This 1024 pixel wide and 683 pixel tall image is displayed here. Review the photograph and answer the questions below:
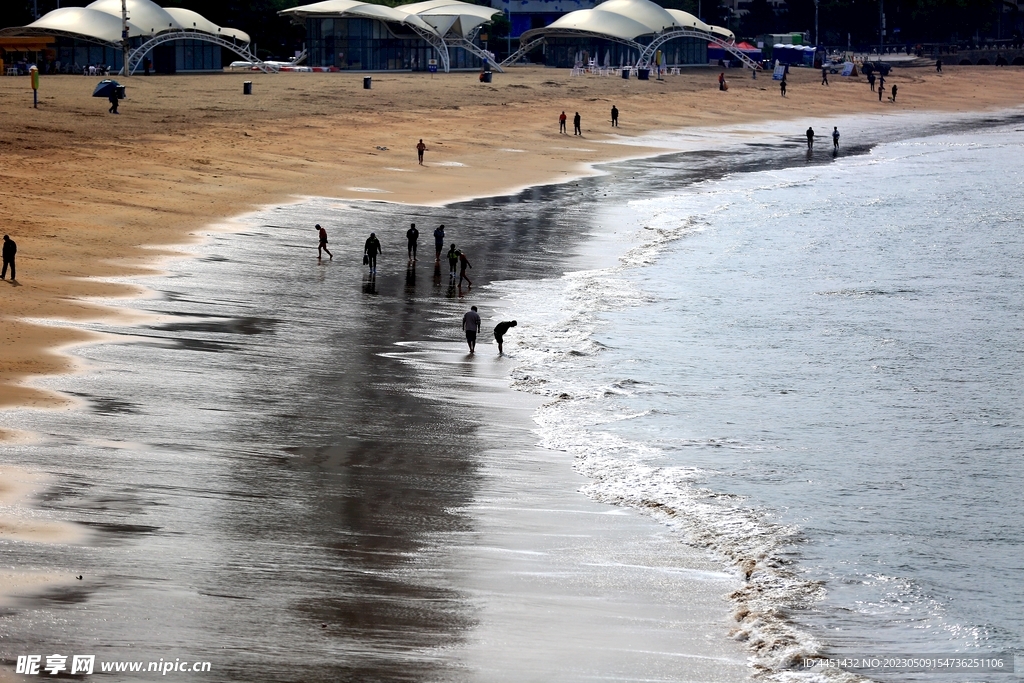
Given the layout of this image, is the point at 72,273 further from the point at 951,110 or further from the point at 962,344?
the point at 951,110

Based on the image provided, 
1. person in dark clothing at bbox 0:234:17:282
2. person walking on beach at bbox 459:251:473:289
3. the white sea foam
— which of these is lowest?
the white sea foam

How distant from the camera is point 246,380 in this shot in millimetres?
24609

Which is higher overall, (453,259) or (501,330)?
(453,259)

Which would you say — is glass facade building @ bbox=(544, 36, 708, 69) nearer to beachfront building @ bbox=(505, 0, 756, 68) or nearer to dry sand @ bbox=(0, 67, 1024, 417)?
beachfront building @ bbox=(505, 0, 756, 68)

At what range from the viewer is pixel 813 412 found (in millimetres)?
24859

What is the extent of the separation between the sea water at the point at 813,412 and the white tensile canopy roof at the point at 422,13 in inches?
2411

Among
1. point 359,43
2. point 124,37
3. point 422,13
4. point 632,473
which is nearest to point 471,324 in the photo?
point 632,473

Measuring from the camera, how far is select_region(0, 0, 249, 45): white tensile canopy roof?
9250cm

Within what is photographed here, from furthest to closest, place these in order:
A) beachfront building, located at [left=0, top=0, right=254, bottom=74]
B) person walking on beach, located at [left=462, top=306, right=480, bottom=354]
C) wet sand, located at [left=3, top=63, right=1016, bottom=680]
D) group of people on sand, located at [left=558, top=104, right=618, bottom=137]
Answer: beachfront building, located at [left=0, top=0, right=254, bottom=74]
group of people on sand, located at [left=558, top=104, right=618, bottom=137]
person walking on beach, located at [left=462, top=306, right=480, bottom=354]
wet sand, located at [left=3, top=63, right=1016, bottom=680]

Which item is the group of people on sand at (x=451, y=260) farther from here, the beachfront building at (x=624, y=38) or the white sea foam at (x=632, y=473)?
the beachfront building at (x=624, y=38)

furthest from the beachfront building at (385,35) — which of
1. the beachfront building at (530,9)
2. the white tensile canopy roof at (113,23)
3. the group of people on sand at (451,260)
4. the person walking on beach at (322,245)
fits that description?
the person walking on beach at (322,245)

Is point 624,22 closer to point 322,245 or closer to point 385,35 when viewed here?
point 385,35

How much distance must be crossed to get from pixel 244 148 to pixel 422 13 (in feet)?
181

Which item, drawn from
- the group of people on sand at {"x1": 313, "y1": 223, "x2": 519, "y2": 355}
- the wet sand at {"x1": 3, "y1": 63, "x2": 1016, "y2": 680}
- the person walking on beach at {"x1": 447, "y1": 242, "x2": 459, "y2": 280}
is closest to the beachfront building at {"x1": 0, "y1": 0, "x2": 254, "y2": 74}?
the group of people on sand at {"x1": 313, "y1": 223, "x2": 519, "y2": 355}
